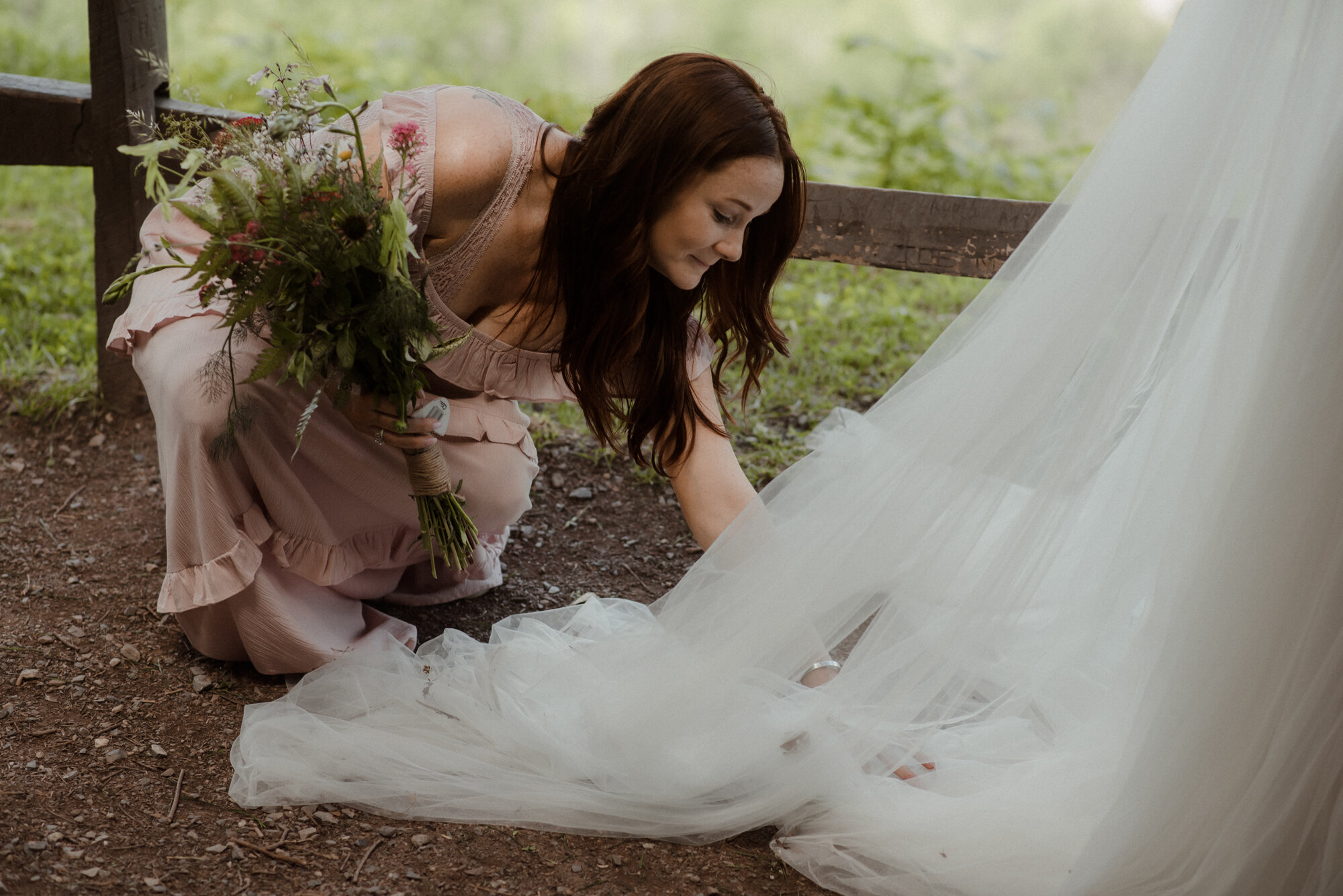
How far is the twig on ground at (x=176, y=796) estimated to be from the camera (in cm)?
195

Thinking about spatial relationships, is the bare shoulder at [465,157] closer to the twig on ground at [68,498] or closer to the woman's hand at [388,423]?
the woman's hand at [388,423]

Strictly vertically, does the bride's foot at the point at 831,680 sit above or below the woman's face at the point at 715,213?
below

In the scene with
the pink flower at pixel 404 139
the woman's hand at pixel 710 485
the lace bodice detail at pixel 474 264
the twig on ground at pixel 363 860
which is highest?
the pink flower at pixel 404 139

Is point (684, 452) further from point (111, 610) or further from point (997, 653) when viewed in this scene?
point (111, 610)

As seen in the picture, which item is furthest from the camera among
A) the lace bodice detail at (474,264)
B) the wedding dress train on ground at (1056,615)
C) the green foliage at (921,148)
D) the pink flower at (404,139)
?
the green foliage at (921,148)

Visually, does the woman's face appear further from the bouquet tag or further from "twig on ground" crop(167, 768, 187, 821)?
"twig on ground" crop(167, 768, 187, 821)

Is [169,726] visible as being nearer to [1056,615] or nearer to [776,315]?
[1056,615]

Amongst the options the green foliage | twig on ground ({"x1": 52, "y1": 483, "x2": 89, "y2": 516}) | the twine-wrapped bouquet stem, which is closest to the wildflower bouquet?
the twine-wrapped bouquet stem

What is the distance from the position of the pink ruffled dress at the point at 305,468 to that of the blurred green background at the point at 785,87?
505 millimetres

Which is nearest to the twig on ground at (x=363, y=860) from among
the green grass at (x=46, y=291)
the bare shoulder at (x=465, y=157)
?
the bare shoulder at (x=465, y=157)

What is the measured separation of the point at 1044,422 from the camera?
1.81m

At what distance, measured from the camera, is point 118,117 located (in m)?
3.18

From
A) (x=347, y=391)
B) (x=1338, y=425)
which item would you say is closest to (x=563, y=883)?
(x=347, y=391)

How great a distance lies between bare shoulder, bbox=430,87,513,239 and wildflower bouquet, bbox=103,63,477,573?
0.08m
